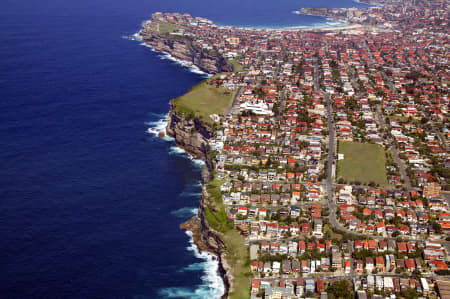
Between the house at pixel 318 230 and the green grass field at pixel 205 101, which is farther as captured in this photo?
the green grass field at pixel 205 101

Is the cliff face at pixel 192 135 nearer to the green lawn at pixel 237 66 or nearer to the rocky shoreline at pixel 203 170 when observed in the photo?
the rocky shoreline at pixel 203 170

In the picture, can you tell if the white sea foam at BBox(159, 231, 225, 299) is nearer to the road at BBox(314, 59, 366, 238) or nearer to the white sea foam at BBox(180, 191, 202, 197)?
the white sea foam at BBox(180, 191, 202, 197)

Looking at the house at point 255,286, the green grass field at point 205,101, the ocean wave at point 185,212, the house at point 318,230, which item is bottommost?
the house at point 255,286

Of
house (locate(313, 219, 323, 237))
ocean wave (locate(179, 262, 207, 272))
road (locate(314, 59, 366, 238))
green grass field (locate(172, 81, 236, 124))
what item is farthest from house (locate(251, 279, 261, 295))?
green grass field (locate(172, 81, 236, 124))

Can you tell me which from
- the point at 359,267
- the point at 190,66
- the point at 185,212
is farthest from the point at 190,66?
the point at 359,267

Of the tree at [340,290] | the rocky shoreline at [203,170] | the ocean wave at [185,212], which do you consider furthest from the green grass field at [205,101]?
the tree at [340,290]

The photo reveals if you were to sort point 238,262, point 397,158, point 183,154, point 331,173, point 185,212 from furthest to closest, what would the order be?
point 183,154 → point 397,158 → point 331,173 → point 185,212 → point 238,262

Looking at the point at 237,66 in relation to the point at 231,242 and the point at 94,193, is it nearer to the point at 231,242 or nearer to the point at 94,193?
the point at 94,193
